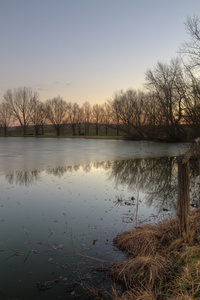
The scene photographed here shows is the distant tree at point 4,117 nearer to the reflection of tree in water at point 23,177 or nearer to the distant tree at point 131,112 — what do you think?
the distant tree at point 131,112

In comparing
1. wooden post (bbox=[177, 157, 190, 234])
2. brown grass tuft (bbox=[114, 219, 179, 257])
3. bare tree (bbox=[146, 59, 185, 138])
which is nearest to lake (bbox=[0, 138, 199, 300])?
brown grass tuft (bbox=[114, 219, 179, 257])

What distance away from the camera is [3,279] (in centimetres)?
378

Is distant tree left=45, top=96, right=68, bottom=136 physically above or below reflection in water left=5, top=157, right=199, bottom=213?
above

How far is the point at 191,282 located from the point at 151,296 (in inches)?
20.5

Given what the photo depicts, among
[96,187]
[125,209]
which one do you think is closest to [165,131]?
[96,187]

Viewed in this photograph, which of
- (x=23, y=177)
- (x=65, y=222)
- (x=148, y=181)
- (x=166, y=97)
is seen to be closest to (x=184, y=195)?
(x=65, y=222)

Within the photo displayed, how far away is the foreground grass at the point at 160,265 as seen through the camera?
3076 mm

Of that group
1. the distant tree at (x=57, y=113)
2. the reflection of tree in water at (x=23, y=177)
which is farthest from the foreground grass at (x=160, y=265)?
the distant tree at (x=57, y=113)

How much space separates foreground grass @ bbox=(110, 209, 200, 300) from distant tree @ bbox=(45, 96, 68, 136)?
79.8 meters

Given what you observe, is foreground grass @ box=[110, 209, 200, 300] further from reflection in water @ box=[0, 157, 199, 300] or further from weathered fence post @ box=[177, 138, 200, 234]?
reflection in water @ box=[0, 157, 199, 300]

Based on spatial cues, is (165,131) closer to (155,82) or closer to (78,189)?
(155,82)

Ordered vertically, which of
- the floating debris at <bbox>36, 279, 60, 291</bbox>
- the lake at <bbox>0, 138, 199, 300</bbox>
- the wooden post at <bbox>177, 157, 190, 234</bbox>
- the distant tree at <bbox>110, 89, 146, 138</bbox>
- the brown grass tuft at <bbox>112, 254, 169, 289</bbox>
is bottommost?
the floating debris at <bbox>36, 279, 60, 291</bbox>

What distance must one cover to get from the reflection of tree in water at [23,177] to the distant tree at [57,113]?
70701 mm

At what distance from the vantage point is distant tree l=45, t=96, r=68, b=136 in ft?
275
